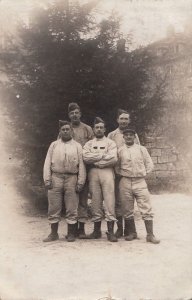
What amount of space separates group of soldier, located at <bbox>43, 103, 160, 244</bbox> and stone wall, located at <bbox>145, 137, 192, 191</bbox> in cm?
316

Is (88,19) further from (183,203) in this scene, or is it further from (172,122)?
(183,203)

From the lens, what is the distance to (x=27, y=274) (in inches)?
169

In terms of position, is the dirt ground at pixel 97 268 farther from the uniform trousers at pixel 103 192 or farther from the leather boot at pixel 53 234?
the uniform trousers at pixel 103 192

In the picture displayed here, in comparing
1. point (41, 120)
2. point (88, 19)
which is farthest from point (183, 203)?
point (88, 19)

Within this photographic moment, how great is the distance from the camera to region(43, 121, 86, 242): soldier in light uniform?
473cm

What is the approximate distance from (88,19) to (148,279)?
11.8 feet

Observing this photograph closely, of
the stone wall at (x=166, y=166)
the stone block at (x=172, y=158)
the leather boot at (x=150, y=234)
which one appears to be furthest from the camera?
the stone block at (x=172, y=158)

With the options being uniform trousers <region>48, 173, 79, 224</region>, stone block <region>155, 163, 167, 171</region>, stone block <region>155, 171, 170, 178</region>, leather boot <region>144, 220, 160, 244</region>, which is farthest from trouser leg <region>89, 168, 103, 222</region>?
stone block <region>155, 163, 167, 171</region>

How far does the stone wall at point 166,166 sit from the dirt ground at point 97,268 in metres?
3.00

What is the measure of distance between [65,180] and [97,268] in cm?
114

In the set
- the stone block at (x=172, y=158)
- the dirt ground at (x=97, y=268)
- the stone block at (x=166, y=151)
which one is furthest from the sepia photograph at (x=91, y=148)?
the stone block at (x=166, y=151)

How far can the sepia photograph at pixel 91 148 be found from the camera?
4227mm

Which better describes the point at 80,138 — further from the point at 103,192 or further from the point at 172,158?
the point at 172,158

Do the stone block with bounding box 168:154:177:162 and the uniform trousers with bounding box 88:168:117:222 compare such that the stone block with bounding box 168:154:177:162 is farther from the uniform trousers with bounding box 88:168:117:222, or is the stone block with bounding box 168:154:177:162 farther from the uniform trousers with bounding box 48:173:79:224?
the uniform trousers with bounding box 48:173:79:224
